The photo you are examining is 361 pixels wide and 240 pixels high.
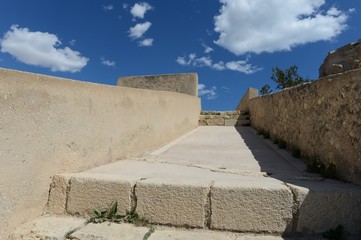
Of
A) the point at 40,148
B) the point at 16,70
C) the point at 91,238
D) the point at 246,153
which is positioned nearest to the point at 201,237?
the point at 91,238

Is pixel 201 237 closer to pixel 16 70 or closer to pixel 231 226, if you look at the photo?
pixel 231 226

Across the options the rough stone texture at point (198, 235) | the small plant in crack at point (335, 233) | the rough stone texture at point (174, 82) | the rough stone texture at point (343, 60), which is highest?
the rough stone texture at point (174, 82)

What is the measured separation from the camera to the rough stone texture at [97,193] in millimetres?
2617

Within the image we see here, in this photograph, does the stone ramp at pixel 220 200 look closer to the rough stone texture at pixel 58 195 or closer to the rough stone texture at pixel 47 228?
the rough stone texture at pixel 58 195

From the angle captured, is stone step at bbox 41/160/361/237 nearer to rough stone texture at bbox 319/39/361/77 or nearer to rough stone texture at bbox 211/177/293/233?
rough stone texture at bbox 211/177/293/233

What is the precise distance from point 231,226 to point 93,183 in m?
1.26

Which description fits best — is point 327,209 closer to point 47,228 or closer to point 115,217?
point 115,217

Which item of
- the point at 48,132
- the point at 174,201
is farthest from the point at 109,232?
the point at 48,132

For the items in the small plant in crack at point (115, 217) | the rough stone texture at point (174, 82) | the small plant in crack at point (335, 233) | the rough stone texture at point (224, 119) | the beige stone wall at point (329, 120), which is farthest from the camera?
the rough stone texture at point (224, 119)

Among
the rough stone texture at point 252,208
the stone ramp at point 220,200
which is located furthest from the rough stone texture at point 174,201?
the rough stone texture at point 252,208

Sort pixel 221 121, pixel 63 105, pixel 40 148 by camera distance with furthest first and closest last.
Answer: pixel 221 121
pixel 63 105
pixel 40 148

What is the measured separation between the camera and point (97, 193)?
8.77ft

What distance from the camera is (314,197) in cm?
238

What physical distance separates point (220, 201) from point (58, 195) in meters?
1.48
